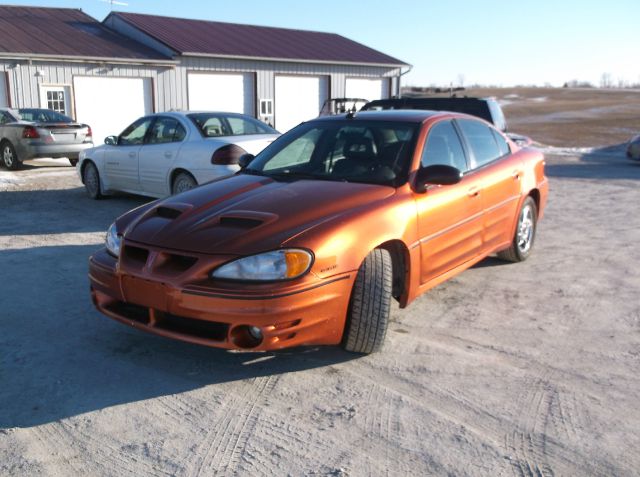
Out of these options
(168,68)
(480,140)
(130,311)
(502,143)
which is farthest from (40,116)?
(130,311)

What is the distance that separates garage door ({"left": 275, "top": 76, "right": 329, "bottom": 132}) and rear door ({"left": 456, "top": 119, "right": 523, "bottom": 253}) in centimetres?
1930

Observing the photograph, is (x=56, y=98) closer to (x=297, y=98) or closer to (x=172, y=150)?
(x=297, y=98)

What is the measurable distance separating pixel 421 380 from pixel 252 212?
1.43 metres

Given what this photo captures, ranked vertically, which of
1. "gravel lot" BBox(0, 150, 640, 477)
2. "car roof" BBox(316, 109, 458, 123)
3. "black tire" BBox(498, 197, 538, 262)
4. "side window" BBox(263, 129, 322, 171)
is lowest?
"gravel lot" BBox(0, 150, 640, 477)

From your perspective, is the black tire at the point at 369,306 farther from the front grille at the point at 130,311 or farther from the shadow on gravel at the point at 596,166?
the shadow on gravel at the point at 596,166

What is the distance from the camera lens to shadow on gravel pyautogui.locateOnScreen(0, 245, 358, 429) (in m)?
3.58

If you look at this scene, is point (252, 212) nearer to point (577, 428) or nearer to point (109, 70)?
point (577, 428)

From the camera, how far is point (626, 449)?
3.09 meters

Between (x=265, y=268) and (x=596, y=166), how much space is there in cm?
1509

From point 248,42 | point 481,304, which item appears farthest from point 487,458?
point 248,42

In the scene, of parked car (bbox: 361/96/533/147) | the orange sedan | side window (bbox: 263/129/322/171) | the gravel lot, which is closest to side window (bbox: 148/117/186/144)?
parked car (bbox: 361/96/533/147)

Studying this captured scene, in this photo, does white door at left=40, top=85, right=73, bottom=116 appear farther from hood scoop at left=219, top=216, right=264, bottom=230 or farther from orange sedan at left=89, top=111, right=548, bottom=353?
hood scoop at left=219, top=216, right=264, bottom=230

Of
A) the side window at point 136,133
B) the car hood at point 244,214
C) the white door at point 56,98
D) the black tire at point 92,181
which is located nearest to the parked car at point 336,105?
the side window at point 136,133

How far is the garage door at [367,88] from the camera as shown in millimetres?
27578
